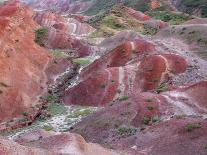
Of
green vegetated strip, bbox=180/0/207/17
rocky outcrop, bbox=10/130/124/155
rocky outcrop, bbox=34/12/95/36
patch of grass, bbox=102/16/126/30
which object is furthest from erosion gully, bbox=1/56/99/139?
green vegetated strip, bbox=180/0/207/17

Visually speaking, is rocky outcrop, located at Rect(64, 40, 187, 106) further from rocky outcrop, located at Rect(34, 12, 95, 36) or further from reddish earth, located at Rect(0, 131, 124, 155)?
rocky outcrop, located at Rect(34, 12, 95, 36)

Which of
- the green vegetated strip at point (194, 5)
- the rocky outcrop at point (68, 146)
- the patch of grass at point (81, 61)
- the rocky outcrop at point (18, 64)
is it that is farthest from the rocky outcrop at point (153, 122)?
the green vegetated strip at point (194, 5)

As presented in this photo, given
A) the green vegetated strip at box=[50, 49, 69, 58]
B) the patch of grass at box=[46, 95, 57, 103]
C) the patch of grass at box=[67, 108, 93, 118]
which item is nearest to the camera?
the patch of grass at box=[67, 108, 93, 118]

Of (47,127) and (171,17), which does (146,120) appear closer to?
(47,127)

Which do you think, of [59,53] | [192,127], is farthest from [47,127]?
[59,53]

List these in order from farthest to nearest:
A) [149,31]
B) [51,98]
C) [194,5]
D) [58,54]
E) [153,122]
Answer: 1. [194,5]
2. [149,31]
3. [58,54]
4. [51,98]
5. [153,122]

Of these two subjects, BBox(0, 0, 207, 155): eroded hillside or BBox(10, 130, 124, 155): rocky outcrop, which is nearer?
BBox(10, 130, 124, 155): rocky outcrop

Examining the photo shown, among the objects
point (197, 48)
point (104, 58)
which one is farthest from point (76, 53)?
point (197, 48)
